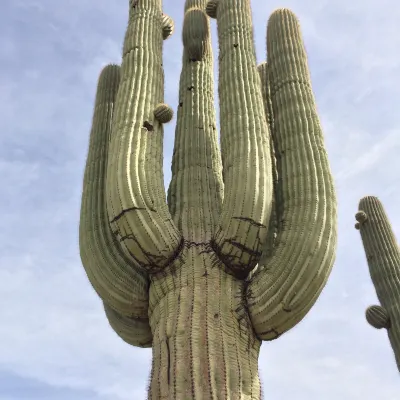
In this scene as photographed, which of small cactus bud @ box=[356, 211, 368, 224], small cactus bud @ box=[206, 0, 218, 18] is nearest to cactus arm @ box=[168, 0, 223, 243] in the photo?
small cactus bud @ box=[206, 0, 218, 18]

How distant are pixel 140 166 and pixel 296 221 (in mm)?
1396

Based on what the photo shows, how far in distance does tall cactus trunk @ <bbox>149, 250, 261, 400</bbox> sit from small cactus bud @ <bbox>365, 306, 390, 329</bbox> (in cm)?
334

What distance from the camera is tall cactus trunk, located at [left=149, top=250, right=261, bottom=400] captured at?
159 inches

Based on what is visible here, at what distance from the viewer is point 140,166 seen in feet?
16.4

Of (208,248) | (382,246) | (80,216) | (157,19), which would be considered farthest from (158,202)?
(382,246)

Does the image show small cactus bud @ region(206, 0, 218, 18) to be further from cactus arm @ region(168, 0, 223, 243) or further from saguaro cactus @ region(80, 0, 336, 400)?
saguaro cactus @ region(80, 0, 336, 400)

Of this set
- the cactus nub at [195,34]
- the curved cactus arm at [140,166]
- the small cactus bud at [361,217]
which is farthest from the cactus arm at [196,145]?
the small cactus bud at [361,217]

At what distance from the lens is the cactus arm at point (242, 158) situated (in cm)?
470

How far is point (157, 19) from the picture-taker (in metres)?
6.61

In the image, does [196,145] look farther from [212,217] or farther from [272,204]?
[272,204]

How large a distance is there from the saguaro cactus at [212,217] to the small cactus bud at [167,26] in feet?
1.80

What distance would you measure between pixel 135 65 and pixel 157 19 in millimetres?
1010

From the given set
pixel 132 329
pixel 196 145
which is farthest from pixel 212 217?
pixel 132 329

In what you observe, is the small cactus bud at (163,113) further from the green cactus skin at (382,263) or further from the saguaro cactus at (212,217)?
the green cactus skin at (382,263)
